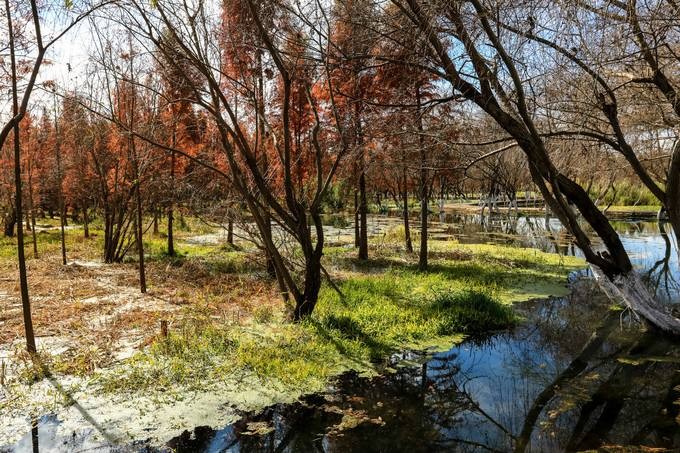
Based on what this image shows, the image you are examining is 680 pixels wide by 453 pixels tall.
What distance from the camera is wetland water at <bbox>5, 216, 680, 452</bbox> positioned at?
4.52m

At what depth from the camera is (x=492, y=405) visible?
542 centimetres

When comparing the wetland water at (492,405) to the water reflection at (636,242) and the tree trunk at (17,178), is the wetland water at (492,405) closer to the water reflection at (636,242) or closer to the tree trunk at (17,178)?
the tree trunk at (17,178)

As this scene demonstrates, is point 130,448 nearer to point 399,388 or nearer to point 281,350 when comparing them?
point 281,350

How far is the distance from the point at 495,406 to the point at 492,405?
0.13 ft

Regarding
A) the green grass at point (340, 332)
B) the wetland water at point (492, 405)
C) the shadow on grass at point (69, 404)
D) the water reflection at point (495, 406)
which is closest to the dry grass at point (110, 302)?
the shadow on grass at point (69, 404)

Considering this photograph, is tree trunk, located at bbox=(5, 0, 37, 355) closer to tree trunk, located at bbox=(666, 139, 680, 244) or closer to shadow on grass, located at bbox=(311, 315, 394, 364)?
shadow on grass, located at bbox=(311, 315, 394, 364)

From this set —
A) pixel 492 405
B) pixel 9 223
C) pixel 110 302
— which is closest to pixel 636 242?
pixel 492 405

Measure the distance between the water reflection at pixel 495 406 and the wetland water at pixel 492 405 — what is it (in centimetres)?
1

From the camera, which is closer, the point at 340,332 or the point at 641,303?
the point at 340,332

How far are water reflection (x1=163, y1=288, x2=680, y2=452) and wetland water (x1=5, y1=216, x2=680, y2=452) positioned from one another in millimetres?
12

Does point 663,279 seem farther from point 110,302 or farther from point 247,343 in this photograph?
point 110,302

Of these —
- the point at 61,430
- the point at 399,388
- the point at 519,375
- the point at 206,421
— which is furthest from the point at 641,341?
the point at 61,430

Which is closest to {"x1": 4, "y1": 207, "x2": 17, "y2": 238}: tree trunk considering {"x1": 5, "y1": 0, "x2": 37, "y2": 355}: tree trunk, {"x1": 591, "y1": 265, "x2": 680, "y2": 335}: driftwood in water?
{"x1": 5, "y1": 0, "x2": 37, "y2": 355}: tree trunk

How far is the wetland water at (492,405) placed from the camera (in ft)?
14.8
